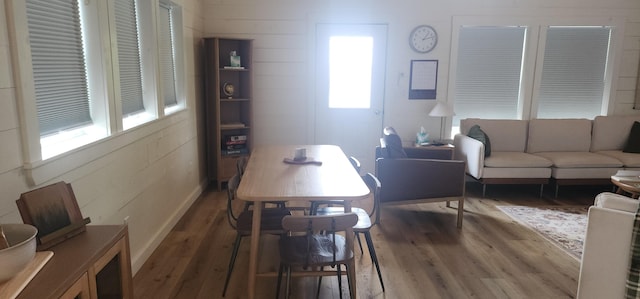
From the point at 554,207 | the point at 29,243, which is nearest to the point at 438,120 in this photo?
the point at 554,207

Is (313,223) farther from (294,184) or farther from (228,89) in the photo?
(228,89)

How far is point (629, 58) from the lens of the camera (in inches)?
210

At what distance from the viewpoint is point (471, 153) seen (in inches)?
187

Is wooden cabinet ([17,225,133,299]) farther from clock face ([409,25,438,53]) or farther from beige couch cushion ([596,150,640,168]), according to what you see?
beige couch cushion ([596,150,640,168])

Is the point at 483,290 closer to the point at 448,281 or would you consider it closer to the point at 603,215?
the point at 448,281

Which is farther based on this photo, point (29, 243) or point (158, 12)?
point (158, 12)

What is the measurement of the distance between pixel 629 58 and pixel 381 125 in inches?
127

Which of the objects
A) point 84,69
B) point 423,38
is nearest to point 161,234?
point 84,69

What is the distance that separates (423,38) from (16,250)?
188 inches

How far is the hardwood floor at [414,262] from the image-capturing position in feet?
8.86

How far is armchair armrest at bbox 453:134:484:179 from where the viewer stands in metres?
4.60

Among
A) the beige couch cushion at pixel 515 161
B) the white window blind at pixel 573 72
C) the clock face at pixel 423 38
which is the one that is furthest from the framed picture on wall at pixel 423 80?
the white window blind at pixel 573 72

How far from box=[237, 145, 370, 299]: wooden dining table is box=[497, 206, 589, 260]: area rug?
1.99 meters

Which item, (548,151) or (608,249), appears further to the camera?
(548,151)
